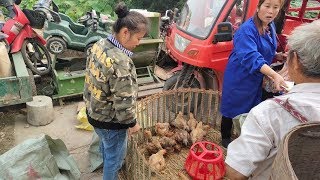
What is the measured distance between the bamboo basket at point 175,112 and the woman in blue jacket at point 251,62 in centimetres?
54

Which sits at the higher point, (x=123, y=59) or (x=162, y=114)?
(x=123, y=59)

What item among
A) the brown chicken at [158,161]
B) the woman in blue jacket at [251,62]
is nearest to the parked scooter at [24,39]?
the brown chicken at [158,161]

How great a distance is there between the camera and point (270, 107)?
4.50 feet

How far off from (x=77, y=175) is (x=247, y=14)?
278 centimetres

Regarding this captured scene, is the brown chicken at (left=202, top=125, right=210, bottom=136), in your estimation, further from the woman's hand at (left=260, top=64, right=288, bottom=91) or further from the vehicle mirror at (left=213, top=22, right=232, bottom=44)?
the woman's hand at (left=260, top=64, right=288, bottom=91)

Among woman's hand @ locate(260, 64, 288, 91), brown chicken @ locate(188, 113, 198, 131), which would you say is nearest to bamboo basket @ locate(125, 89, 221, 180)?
brown chicken @ locate(188, 113, 198, 131)

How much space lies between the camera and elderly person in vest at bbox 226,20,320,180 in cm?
134

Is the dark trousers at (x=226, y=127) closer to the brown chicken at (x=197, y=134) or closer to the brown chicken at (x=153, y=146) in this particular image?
the brown chicken at (x=197, y=134)

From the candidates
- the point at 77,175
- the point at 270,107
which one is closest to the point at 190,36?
the point at 77,175

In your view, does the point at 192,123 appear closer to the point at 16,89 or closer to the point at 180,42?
the point at 180,42

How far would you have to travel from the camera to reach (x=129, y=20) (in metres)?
2.37

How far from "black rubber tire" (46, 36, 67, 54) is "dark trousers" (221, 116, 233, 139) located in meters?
2.71

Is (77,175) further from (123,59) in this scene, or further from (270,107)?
(270,107)

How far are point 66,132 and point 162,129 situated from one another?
1.49 metres
